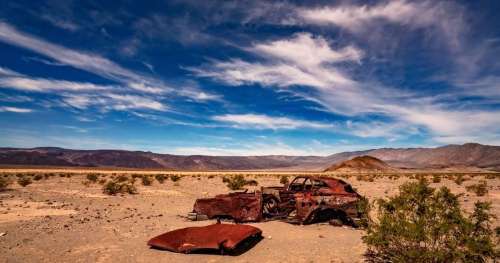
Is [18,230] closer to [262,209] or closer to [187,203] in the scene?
[262,209]

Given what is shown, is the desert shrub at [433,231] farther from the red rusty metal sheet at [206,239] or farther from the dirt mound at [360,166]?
the dirt mound at [360,166]

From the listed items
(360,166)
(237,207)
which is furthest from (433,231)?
(360,166)

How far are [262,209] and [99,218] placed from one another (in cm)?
520

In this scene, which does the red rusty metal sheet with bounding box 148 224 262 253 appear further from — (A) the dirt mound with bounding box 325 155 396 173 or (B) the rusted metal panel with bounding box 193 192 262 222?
(A) the dirt mound with bounding box 325 155 396 173

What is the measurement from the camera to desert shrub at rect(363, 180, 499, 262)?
5598mm

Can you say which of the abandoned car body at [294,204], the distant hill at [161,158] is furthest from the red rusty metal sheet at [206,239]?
the distant hill at [161,158]

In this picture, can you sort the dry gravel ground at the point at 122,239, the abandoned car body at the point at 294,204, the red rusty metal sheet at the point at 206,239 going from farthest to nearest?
the abandoned car body at the point at 294,204 → the red rusty metal sheet at the point at 206,239 → the dry gravel ground at the point at 122,239

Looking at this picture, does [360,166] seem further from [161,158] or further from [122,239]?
[161,158]

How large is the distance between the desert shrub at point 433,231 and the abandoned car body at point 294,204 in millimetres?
3469

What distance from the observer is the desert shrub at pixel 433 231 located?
5598 millimetres

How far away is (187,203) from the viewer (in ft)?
56.4

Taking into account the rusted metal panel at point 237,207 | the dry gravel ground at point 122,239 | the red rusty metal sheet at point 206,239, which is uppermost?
the rusted metal panel at point 237,207

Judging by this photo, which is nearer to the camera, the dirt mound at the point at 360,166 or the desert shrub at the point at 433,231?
the desert shrub at the point at 433,231

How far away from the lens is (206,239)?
796cm
